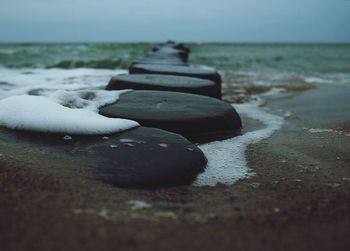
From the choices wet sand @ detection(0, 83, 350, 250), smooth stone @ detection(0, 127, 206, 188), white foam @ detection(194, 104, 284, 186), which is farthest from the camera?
white foam @ detection(194, 104, 284, 186)

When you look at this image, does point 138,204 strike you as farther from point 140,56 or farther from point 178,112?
point 140,56

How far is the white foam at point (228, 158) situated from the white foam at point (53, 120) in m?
0.40

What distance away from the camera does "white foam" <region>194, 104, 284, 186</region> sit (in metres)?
1.37

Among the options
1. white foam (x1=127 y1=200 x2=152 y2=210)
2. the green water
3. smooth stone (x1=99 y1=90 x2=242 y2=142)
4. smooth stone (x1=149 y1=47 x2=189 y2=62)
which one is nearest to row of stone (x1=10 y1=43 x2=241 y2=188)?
smooth stone (x1=99 y1=90 x2=242 y2=142)

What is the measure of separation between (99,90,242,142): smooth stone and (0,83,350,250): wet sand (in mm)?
463

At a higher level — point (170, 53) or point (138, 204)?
point (170, 53)

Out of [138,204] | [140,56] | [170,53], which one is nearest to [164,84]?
[138,204]

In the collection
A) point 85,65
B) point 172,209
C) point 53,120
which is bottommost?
point 85,65

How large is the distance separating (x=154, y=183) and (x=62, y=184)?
29 centimetres

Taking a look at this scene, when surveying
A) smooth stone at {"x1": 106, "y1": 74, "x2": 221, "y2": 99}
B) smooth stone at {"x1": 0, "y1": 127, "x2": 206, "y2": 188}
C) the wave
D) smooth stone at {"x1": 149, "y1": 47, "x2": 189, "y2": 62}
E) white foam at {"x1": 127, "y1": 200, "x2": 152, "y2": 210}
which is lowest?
the wave

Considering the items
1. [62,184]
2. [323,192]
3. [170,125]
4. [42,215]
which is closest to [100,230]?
[42,215]

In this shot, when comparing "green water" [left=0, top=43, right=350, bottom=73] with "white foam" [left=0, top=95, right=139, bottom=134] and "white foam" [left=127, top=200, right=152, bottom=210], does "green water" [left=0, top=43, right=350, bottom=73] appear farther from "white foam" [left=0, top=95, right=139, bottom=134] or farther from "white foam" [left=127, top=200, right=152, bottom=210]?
"white foam" [left=127, top=200, right=152, bottom=210]

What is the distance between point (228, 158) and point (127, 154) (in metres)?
0.52

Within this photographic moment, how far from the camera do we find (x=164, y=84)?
272cm
